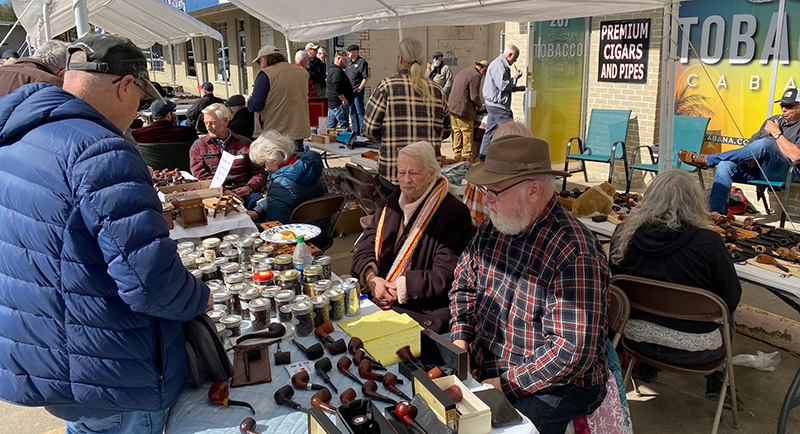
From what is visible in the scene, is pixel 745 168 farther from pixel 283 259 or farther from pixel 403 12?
pixel 283 259

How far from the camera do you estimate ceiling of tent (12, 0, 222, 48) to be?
832 centimetres

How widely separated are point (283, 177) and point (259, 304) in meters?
2.44

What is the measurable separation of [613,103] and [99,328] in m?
8.11

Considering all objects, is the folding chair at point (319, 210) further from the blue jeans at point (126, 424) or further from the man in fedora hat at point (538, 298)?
the blue jeans at point (126, 424)

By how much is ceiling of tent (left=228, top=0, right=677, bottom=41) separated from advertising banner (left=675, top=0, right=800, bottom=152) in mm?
2282

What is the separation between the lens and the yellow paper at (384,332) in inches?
88.5

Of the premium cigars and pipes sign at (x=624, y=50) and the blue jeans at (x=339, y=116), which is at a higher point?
the premium cigars and pipes sign at (x=624, y=50)

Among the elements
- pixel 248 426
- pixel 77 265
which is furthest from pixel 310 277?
pixel 77 265

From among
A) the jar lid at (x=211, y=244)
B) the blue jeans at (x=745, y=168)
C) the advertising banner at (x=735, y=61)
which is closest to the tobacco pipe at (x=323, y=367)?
the jar lid at (x=211, y=244)

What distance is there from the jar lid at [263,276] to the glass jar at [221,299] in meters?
0.16

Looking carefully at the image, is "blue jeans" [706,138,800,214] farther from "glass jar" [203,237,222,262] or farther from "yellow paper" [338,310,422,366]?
"glass jar" [203,237,222,262]

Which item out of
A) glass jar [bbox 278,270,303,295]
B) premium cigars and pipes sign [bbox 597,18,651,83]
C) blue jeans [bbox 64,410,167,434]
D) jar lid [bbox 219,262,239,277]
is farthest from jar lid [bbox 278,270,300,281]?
premium cigars and pipes sign [bbox 597,18,651,83]

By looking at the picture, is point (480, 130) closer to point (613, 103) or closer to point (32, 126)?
point (613, 103)

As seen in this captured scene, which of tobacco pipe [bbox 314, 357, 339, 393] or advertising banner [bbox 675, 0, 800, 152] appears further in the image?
advertising banner [bbox 675, 0, 800, 152]
